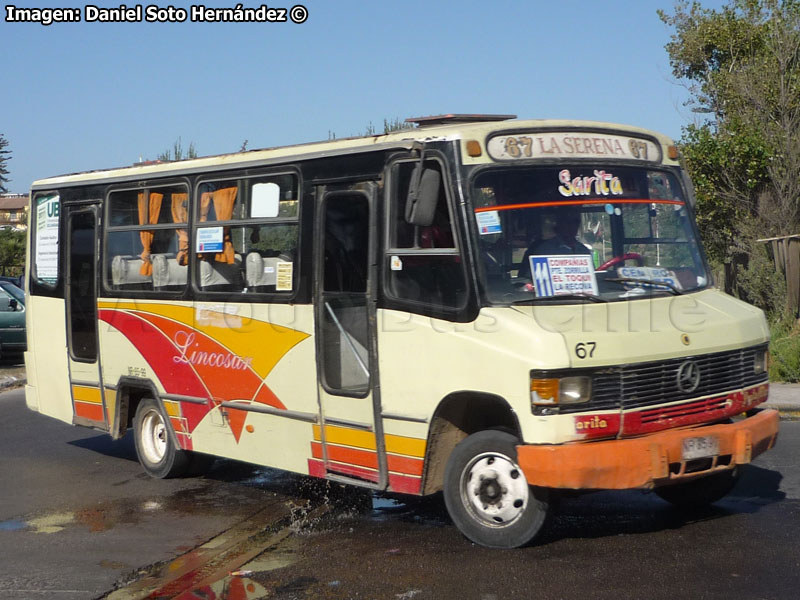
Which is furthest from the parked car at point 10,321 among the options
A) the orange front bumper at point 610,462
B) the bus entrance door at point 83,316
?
the orange front bumper at point 610,462

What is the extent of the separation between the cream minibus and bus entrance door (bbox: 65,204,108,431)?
5.99ft

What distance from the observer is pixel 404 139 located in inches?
282

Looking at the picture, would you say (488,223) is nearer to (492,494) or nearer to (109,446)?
(492,494)

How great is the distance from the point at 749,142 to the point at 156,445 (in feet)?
42.1

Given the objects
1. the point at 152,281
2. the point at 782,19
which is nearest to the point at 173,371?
the point at 152,281

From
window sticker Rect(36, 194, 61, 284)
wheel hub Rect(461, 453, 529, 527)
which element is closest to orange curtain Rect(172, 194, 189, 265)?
window sticker Rect(36, 194, 61, 284)

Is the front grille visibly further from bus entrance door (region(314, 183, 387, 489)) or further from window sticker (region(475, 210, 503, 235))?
bus entrance door (region(314, 183, 387, 489))

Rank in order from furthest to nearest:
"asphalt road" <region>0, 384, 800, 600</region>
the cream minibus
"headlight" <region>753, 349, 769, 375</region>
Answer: "headlight" <region>753, 349, 769, 375</region> < the cream minibus < "asphalt road" <region>0, 384, 800, 600</region>

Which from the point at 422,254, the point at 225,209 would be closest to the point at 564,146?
the point at 422,254

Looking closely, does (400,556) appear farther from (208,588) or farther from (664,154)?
(664,154)

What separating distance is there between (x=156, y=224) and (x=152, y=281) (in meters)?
0.52

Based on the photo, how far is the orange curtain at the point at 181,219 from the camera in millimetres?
9391

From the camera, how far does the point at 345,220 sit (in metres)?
7.65

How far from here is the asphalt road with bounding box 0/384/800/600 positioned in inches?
237
